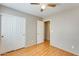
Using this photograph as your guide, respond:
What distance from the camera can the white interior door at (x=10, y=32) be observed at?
6.19 feet

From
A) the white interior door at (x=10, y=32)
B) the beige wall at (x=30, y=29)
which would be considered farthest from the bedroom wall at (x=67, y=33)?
the white interior door at (x=10, y=32)

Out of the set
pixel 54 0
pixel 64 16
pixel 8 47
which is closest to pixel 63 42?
pixel 64 16

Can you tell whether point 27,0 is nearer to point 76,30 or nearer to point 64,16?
point 64,16

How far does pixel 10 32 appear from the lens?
6.32 ft

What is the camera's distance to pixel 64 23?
7.55 feet

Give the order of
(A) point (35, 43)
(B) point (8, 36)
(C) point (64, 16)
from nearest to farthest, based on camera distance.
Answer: (B) point (8, 36) < (C) point (64, 16) < (A) point (35, 43)

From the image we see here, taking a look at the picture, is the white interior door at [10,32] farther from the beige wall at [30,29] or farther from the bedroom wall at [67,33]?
the bedroom wall at [67,33]

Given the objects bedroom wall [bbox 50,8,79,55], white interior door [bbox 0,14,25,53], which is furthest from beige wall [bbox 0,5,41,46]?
bedroom wall [bbox 50,8,79,55]

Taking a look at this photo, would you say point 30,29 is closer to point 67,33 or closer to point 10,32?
point 10,32

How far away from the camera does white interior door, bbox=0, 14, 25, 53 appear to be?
189cm

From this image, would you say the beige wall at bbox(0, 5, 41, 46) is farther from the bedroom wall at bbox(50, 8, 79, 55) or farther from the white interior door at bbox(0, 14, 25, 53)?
the bedroom wall at bbox(50, 8, 79, 55)

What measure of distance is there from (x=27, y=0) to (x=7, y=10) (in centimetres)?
132

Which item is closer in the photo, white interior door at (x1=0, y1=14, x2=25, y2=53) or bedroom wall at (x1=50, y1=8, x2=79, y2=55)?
white interior door at (x1=0, y1=14, x2=25, y2=53)

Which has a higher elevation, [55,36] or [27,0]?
[27,0]
